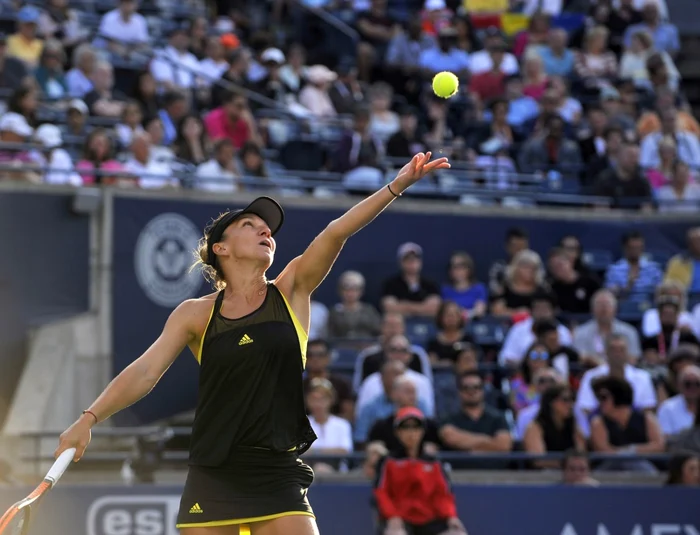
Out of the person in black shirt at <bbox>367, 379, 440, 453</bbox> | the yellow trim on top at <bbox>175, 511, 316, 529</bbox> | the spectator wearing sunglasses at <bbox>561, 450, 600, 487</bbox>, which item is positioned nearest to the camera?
the yellow trim on top at <bbox>175, 511, 316, 529</bbox>

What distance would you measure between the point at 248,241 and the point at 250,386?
59 cm

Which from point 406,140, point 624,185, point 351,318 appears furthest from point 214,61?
point 624,185

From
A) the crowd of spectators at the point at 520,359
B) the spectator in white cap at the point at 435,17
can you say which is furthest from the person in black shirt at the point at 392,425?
the spectator in white cap at the point at 435,17

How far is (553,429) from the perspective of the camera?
442 inches

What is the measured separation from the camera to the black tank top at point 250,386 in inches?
222

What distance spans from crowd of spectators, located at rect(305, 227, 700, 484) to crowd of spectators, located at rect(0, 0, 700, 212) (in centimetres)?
139

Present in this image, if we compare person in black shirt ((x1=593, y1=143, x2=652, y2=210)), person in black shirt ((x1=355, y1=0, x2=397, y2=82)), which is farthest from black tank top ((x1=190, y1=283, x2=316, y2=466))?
person in black shirt ((x1=355, y1=0, x2=397, y2=82))

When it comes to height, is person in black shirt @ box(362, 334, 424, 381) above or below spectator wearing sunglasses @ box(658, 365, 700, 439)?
above

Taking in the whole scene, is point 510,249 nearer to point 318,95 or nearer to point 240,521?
point 318,95

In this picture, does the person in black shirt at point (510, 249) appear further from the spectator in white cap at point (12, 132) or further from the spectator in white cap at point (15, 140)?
the spectator in white cap at point (12, 132)

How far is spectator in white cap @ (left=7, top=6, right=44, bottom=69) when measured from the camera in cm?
1398

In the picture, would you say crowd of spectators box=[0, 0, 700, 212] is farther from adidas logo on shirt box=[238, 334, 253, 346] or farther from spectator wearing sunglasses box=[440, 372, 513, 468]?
adidas logo on shirt box=[238, 334, 253, 346]

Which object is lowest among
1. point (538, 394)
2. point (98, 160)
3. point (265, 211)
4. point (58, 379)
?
point (538, 394)

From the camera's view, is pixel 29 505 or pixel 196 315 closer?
pixel 29 505
